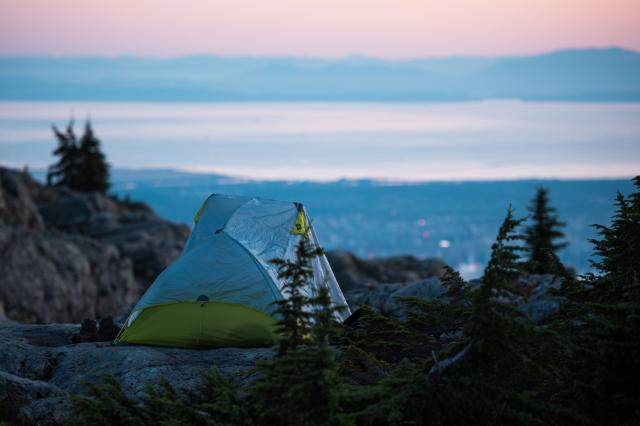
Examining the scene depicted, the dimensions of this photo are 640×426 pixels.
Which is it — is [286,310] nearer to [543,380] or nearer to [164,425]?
[164,425]

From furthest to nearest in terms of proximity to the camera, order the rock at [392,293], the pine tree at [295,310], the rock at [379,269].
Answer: the rock at [379,269]
the rock at [392,293]
the pine tree at [295,310]

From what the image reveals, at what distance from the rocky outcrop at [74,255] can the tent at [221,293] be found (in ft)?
36.9

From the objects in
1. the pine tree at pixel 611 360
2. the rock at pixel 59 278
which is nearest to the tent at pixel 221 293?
the pine tree at pixel 611 360

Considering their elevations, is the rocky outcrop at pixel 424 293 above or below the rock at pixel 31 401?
above

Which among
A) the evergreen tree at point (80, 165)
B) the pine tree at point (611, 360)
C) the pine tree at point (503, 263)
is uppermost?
the evergreen tree at point (80, 165)

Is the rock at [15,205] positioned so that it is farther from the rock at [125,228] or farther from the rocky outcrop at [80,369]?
the rocky outcrop at [80,369]

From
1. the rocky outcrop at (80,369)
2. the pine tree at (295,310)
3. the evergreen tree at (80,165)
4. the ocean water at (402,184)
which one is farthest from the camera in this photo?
the ocean water at (402,184)

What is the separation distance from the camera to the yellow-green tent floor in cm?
1225

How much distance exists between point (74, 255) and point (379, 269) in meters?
13.8

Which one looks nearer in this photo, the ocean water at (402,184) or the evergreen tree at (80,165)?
the evergreen tree at (80,165)

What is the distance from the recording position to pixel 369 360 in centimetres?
991

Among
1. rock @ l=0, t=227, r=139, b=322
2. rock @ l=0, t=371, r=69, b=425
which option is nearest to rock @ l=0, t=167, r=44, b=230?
rock @ l=0, t=227, r=139, b=322

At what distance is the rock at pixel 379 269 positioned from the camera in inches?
1391

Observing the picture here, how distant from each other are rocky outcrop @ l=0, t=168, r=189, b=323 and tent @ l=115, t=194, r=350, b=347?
11.2m
